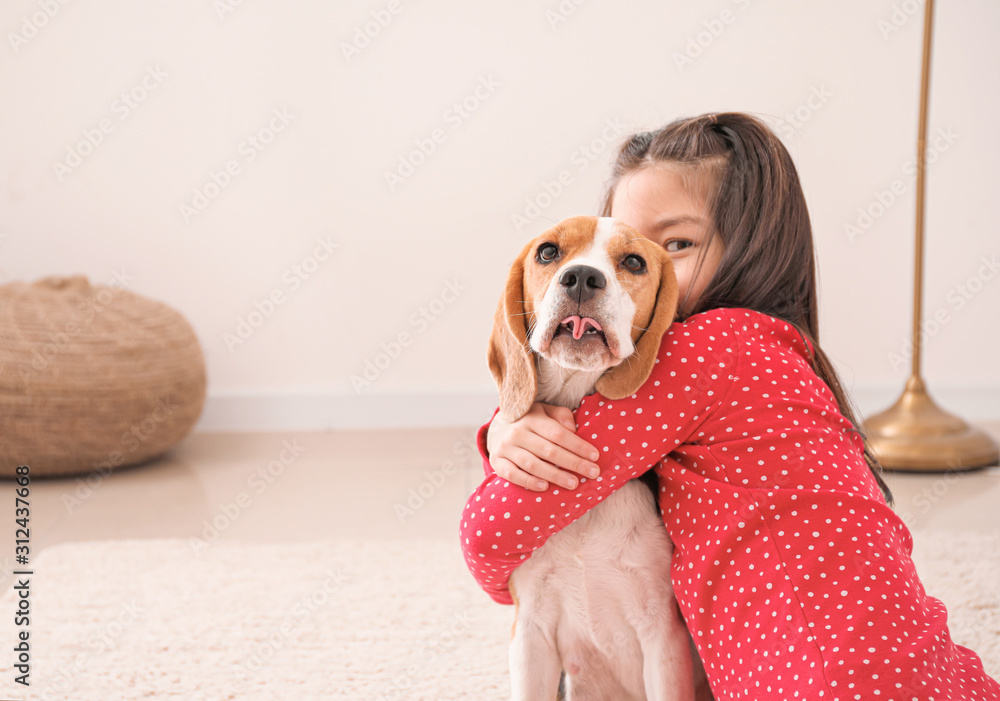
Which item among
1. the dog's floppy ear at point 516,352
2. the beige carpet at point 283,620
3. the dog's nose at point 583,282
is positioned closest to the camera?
the dog's nose at point 583,282

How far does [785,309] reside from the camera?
1.43 m

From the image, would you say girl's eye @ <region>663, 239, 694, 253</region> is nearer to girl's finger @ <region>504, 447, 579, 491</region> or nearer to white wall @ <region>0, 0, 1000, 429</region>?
girl's finger @ <region>504, 447, 579, 491</region>

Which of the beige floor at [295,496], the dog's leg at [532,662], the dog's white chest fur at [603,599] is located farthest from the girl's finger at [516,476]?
the beige floor at [295,496]

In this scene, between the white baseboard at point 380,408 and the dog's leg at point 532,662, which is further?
the white baseboard at point 380,408

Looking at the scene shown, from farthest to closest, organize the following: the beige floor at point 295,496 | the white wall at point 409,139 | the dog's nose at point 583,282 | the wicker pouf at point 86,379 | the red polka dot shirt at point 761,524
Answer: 1. the white wall at point 409,139
2. the wicker pouf at point 86,379
3. the beige floor at point 295,496
4. the dog's nose at point 583,282
5. the red polka dot shirt at point 761,524

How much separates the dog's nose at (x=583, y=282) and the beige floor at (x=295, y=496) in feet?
5.28

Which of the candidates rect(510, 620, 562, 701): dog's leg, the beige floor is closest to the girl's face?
rect(510, 620, 562, 701): dog's leg

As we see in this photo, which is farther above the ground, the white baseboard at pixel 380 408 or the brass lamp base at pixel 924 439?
the brass lamp base at pixel 924 439

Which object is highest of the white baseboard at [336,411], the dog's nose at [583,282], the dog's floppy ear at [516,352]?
the dog's nose at [583,282]

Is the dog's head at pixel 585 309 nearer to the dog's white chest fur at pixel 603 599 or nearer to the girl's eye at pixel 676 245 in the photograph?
the dog's white chest fur at pixel 603 599

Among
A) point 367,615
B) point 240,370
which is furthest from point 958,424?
point 240,370

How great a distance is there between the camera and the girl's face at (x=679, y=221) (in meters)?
1.47

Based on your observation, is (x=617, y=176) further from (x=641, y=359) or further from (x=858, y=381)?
(x=858, y=381)

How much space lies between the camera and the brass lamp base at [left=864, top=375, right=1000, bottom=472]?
318 cm
